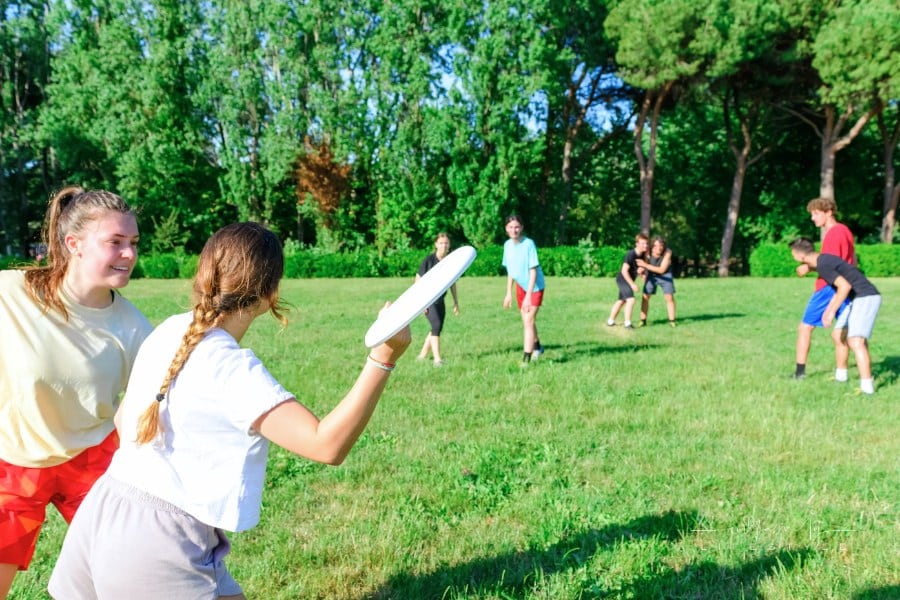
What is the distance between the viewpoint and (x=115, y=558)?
1838 millimetres

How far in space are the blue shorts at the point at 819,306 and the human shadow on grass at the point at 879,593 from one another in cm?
528

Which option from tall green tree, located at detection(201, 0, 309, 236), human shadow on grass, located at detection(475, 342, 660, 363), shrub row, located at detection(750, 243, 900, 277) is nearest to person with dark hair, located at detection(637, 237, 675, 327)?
human shadow on grass, located at detection(475, 342, 660, 363)

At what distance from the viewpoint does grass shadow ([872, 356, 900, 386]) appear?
26.9ft

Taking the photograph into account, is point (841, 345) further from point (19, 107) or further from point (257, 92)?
point (19, 107)

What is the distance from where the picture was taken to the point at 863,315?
7.45 m

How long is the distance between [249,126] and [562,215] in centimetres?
1884

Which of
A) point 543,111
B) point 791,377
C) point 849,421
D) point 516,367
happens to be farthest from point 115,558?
point 543,111

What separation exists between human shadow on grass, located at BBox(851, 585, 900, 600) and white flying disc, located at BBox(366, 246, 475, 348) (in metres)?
2.84

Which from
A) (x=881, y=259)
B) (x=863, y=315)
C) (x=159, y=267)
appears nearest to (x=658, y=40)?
(x=881, y=259)

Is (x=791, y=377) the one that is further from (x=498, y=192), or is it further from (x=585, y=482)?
(x=498, y=192)

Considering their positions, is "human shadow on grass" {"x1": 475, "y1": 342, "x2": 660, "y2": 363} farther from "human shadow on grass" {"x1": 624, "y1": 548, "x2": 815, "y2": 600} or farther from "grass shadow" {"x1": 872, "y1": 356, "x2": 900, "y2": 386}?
"human shadow on grass" {"x1": 624, "y1": 548, "x2": 815, "y2": 600}

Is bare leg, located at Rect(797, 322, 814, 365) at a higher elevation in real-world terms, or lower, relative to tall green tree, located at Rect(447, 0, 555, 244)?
lower

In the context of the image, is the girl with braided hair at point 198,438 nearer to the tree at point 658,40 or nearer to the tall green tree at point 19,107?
the tree at point 658,40

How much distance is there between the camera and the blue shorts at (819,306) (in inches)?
311
